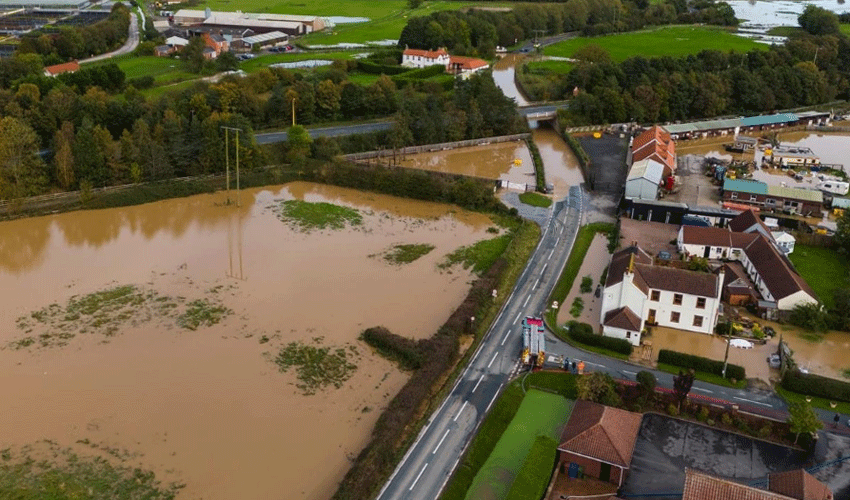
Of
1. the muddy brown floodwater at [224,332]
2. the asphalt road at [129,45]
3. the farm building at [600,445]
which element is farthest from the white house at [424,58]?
the farm building at [600,445]

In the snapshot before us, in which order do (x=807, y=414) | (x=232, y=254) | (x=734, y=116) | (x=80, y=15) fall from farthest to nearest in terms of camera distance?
(x=80, y=15) < (x=734, y=116) < (x=232, y=254) < (x=807, y=414)

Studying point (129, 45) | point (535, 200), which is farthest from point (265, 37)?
point (535, 200)

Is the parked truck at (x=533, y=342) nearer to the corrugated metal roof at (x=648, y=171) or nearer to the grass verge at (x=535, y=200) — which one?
the grass verge at (x=535, y=200)

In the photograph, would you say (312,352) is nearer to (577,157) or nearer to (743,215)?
(743,215)

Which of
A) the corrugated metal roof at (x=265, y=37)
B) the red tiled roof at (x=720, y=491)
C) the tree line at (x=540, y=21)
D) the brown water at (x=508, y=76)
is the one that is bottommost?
the red tiled roof at (x=720, y=491)

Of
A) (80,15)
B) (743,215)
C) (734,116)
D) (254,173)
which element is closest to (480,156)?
(254,173)

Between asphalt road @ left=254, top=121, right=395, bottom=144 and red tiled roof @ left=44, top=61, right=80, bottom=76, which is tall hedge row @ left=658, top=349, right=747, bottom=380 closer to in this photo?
asphalt road @ left=254, top=121, right=395, bottom=144
